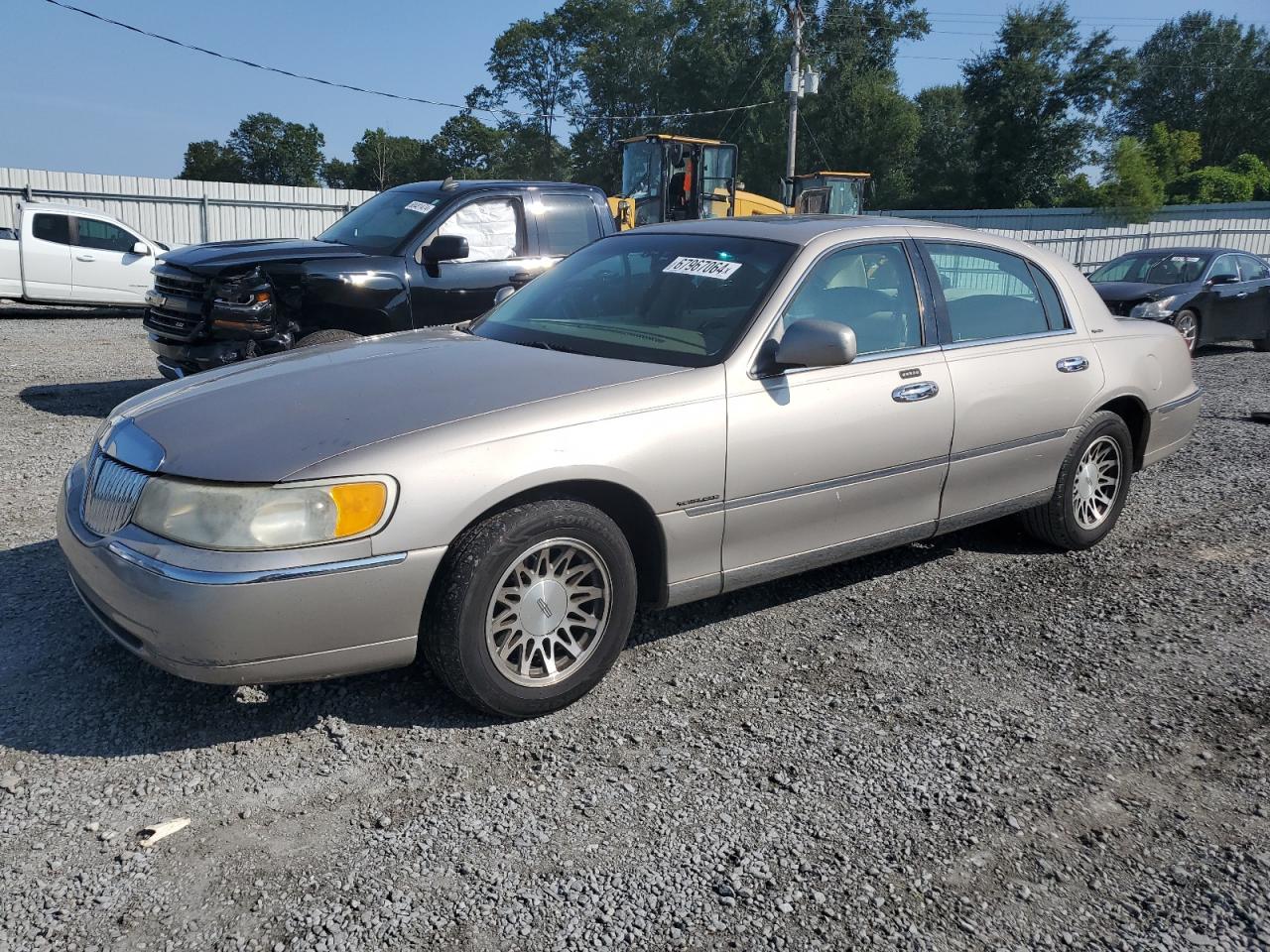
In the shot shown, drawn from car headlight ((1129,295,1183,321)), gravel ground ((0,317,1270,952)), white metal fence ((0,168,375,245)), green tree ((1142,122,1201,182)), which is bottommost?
gravel ground ((0,317,1270,952))

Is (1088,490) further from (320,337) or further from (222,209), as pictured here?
(222,209)

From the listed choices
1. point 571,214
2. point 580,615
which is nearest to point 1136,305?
point 571,214

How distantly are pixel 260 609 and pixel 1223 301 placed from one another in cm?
1416

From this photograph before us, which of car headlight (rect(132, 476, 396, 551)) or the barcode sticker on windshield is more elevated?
the barcode sticker on windshield

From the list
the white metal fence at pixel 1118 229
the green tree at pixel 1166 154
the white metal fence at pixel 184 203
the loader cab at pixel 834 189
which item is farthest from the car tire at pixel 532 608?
the green tree at pixel 1166 154

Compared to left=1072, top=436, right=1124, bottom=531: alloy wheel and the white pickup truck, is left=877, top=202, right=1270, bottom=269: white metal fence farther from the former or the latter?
left=1072, top=436, right=1124, bottom=531: alloy wheel

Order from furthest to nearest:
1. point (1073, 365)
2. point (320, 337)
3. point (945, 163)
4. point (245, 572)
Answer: point (945, 163) → point (320, 337) → point (1073, 365) → point (245, 572)

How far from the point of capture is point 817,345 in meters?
3.76

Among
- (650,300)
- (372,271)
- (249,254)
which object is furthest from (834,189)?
(650,300)

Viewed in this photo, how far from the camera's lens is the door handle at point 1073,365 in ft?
16.4

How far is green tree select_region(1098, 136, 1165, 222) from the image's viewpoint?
127ft

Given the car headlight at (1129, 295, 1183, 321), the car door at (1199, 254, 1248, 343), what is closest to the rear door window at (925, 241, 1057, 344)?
the car headlight at (1129, 295, 1183, 321)

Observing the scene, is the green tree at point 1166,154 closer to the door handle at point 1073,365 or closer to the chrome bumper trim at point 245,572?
the door handle at point 1073,365

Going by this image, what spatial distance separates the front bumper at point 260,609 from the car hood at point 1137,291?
12.3 m
